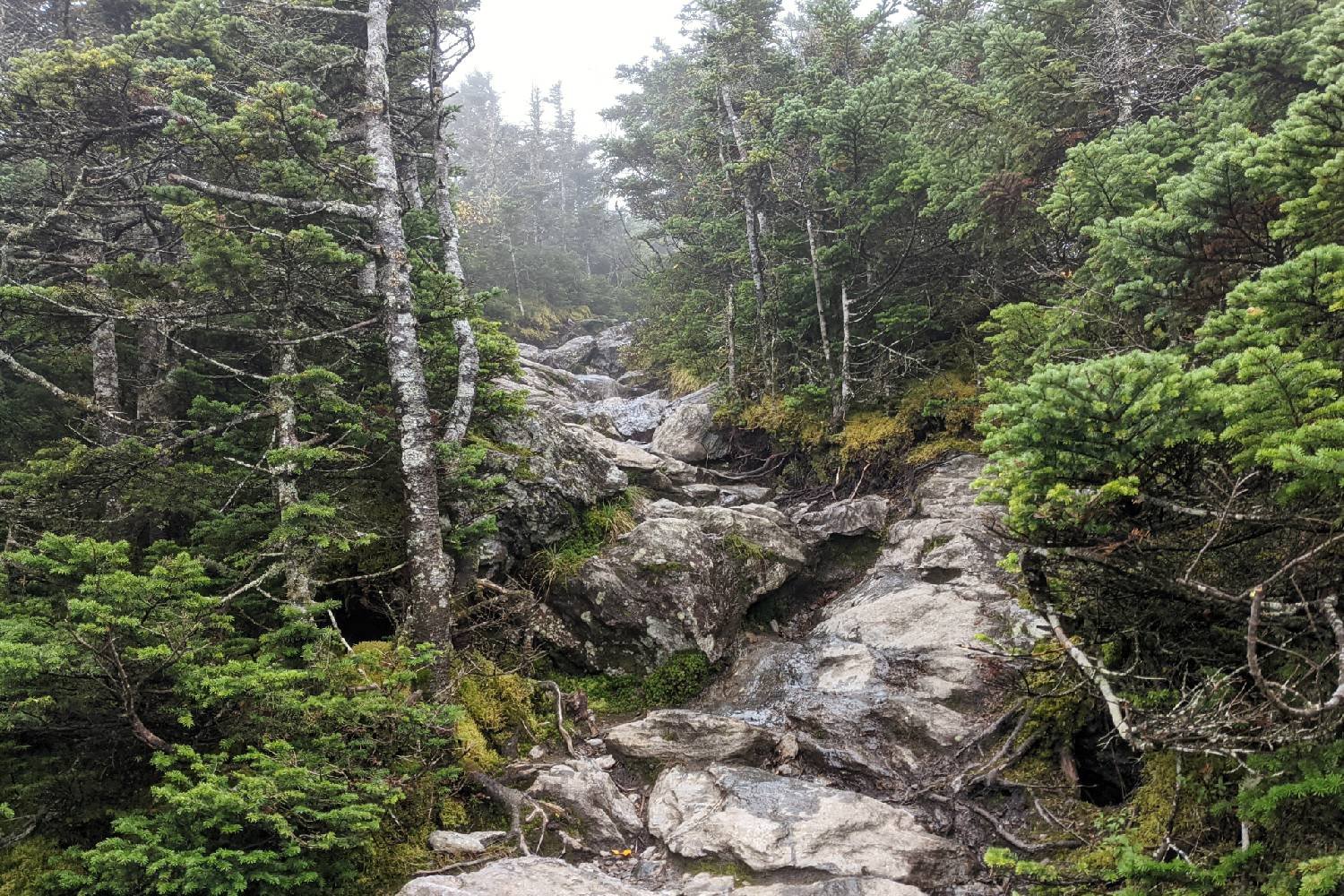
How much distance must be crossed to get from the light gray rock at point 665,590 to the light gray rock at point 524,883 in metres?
4.66

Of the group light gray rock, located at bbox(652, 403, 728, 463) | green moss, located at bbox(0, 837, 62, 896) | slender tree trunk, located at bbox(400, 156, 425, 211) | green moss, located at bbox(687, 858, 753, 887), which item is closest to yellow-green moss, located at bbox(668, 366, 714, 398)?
light gray rock, located at bbox(652, 403, 728, 463)

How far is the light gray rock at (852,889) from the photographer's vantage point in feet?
17.6

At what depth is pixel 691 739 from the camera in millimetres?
8469

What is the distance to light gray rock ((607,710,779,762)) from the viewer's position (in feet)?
27.1

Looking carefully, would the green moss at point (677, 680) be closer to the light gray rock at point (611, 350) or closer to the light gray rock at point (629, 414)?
the light gray rock at point (629, 414)

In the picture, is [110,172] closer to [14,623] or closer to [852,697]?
[14,623]

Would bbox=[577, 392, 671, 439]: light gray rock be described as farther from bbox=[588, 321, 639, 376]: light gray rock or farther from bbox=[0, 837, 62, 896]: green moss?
bbox=[0, 837, 62, 896]: green moss

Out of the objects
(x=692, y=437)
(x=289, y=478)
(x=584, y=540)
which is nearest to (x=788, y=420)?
(x=692, y=437)

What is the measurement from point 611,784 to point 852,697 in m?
3.67

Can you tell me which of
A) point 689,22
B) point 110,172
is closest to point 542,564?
point 110,172

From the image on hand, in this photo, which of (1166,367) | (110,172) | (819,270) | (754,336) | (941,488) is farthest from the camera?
(754,336)

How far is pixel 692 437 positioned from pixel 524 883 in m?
14.7

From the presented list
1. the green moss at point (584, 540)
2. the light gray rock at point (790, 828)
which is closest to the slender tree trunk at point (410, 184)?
the green moss at point (584, 540)

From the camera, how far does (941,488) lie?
12.8 metres
